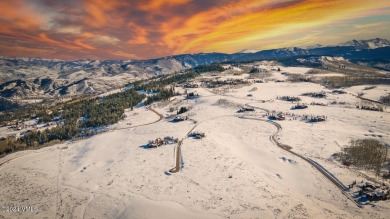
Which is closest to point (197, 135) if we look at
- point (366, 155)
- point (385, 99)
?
point (366, 155)

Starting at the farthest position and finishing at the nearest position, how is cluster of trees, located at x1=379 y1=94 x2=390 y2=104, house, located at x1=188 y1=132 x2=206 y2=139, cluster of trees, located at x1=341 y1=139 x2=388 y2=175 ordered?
cluster of trees, located at x1=379 y1=94 x2=390 y2=104 < house, located at x1=188 y1=132 x2=206 y2=139 < cluster of trees, located at x1=341 y1=139 x2=388 y2=175

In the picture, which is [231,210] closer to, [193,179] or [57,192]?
[193,179]

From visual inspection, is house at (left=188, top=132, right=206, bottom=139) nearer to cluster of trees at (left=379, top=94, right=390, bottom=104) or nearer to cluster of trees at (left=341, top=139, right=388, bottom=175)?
cluster of trees at (left=341, top=139, right=388, bottom=175)

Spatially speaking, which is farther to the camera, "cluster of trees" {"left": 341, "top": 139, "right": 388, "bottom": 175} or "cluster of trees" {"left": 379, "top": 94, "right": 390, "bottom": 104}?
"cluster of trees" {"left": 379, "top": 94, "right": 390, "bottom": 104}

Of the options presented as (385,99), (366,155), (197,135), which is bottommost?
(385,99)

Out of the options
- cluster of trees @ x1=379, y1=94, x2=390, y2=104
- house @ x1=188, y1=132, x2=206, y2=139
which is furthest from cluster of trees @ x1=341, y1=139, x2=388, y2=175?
cluster of trees @ x1=379, y1=94, x2=390, y2=104

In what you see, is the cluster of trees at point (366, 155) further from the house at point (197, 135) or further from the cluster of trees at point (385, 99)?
the cluster of trees at point (385, 99)

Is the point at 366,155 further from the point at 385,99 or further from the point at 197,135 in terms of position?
the point at 385,99

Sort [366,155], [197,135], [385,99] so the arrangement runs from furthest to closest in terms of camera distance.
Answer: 1. [385,99]
2. [197,135]
3. [366,155]

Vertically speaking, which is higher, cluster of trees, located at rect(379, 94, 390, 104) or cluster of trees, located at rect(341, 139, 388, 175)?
cluster of trees, located at rect(341, 139, 388, 175)
